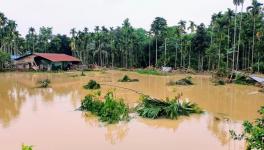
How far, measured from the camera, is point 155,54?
197ft

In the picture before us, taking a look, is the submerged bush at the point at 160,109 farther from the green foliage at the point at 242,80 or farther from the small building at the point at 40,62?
the small building at the point at 40,62

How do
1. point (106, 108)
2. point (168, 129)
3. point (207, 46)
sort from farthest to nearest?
point (207, 46) → point (106, 108) → point (168, 129)

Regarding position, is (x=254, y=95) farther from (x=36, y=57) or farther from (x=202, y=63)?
(x=36, y=57)

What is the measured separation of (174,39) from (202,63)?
8.54m

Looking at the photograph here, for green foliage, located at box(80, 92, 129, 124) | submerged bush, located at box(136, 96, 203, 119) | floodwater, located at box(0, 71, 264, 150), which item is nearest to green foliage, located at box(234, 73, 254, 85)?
floodwater, located at box(0, 71, 264, 150)

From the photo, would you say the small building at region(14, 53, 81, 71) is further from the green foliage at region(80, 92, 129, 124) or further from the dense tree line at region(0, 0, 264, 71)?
→ the green foliage at region(80, 92, 129, 124)

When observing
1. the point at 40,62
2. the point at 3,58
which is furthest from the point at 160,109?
the point at 40,62

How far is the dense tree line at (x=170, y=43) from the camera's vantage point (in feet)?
140

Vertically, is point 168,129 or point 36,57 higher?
point 36,57

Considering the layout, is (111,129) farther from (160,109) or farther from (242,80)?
(242,80)

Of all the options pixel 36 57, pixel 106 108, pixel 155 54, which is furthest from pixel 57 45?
pixel 106 108

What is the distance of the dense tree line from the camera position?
140 ft

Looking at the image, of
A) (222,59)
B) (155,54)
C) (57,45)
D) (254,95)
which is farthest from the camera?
(57,45)

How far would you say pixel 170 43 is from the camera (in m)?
55.6
